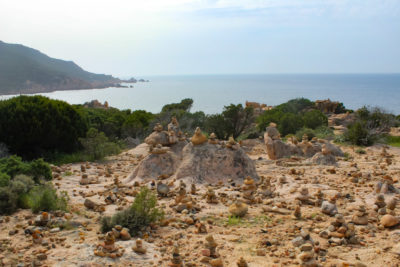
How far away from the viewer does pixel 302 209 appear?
269 inches

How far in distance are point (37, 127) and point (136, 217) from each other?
9954mm

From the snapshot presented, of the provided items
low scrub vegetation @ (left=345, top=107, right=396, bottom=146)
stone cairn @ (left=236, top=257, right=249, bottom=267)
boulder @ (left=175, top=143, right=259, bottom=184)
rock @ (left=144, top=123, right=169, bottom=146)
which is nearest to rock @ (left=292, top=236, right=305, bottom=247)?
stone cairn @ (left=236, top=257, right=249, bottom=267)

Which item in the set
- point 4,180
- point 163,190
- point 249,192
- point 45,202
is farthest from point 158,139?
point 45,202

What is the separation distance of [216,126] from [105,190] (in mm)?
13757

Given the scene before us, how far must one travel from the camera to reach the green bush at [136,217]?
557 cm

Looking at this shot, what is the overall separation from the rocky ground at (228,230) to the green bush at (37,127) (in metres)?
5.66

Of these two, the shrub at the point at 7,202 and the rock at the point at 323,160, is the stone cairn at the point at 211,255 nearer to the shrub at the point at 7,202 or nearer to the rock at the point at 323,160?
the shrub at the point at 7,202

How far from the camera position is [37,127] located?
543 inches

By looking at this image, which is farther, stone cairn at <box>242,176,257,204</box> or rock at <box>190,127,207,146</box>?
rock at <box>190,127,207,146</box>

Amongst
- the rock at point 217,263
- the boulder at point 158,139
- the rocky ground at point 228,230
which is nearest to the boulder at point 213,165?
the rocky ground at point 228,230

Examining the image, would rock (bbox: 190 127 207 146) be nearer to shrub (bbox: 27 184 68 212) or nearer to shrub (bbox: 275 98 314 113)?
shrub (bbox: 27 184 68 212)

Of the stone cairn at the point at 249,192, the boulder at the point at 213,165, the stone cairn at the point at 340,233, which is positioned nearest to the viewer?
the stone cairn at the point at 340,233

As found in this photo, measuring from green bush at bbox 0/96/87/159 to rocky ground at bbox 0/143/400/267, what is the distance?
18.6 feet

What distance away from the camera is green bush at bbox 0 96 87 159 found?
1353 cm
